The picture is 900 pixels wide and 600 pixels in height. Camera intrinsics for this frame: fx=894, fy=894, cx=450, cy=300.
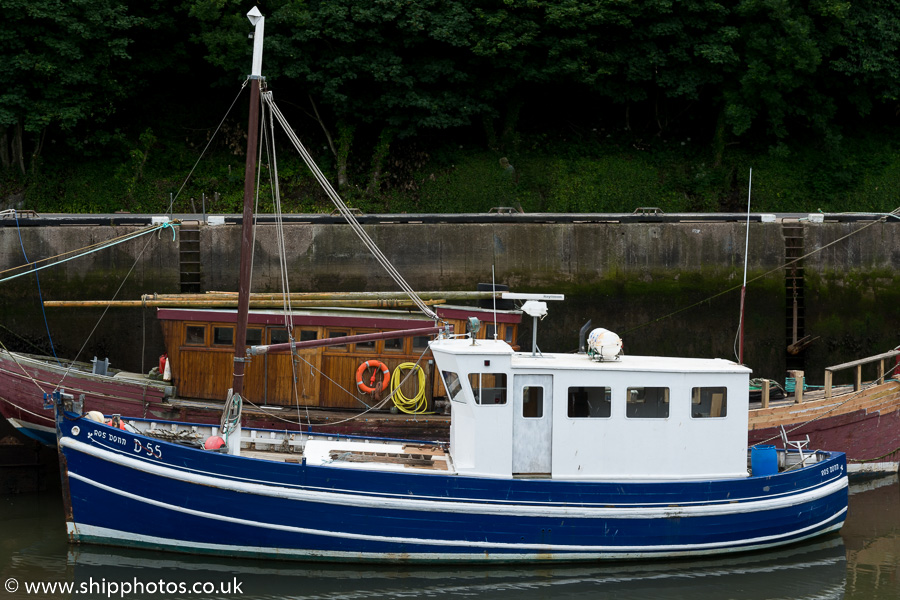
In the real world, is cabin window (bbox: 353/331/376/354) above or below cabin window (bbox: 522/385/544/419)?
above

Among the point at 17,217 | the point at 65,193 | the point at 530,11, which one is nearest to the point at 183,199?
the point at 65,193

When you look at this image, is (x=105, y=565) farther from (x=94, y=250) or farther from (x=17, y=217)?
(x=17, y=217)

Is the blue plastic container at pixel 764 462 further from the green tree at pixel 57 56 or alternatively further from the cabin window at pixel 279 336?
the green tree at pixel 57 56

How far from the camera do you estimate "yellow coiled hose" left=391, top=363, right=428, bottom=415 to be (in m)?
13.7

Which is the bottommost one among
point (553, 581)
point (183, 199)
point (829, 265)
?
point (553, 581)

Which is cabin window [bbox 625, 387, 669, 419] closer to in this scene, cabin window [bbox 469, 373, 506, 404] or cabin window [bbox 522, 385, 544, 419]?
cabin window [bbox 522, 385, 544, 419]

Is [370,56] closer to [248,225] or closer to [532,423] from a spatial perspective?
[248,225]

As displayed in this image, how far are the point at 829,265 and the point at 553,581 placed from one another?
10.6 meters

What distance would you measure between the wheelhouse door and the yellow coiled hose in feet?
8.67

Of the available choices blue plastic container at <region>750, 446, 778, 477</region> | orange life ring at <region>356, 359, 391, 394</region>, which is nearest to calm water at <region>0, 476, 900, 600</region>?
blue plastic container at <region>750, 446, 778, 477</region>

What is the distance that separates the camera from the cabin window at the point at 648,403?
11555 millimetres

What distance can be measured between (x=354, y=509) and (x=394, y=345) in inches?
134

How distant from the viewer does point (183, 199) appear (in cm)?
2508

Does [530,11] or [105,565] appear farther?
[530,11]
